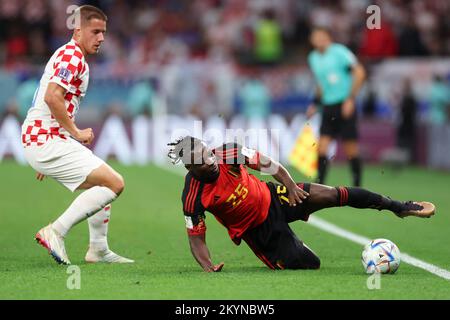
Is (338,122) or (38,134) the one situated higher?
(38,134)

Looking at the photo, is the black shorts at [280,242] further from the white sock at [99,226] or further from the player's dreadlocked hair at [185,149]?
the white sock at [99,226]

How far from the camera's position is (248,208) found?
7707mm

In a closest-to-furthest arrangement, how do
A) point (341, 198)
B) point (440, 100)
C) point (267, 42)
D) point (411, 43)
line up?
point (341, 198) < point (440, 100) < point (411, 43) < point (267, 42)

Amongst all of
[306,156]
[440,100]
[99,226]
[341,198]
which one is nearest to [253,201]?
[341,198]

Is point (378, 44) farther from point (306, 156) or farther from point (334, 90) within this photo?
point (334, 90)

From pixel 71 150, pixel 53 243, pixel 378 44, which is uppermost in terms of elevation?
pixel 378 44

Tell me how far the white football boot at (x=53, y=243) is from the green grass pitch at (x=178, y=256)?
8 centimetres

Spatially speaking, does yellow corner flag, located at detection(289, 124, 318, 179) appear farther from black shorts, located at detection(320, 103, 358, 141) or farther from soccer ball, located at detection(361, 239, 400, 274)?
soccer ball, located at detection(361, 239, 400, 274)

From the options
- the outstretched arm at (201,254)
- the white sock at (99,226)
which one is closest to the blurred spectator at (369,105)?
the white sock at (99,226)

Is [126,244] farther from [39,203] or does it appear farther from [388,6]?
[388,6]

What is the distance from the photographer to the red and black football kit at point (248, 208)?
7562mm

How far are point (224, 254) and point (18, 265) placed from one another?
1.85m

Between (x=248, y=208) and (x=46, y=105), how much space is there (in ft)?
5.76

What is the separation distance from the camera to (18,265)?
8062 mm
